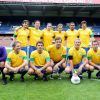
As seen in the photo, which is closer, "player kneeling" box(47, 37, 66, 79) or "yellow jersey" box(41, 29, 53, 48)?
"player kneeling" box(47, 37, 66, 79)

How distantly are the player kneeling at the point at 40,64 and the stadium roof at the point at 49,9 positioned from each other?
934 inches

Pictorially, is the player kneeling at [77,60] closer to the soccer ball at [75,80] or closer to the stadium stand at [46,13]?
the soccer ball at [75,80]

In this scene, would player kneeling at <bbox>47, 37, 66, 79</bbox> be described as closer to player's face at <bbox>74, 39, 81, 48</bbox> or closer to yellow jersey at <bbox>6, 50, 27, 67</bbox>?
player's face at <bbox>74, 39, 81, 48</bbox>

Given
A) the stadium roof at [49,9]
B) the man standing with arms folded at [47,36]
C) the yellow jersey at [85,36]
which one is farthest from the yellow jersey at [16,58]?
the stadium roof at [49,9]

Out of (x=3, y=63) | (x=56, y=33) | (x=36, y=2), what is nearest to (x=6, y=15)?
(x=36, y=2)

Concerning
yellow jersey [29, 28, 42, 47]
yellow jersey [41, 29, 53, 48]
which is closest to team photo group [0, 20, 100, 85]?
yellow jersey [29, 28, 42, 47]

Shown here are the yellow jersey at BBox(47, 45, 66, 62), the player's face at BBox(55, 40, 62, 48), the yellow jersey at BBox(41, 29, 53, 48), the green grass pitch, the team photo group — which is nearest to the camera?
the green grass pitch

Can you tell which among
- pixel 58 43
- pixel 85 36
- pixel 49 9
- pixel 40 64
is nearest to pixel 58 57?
pixel 58 43

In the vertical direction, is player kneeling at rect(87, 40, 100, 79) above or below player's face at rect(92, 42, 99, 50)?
below

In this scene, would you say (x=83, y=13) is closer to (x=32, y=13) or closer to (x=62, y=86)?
(x=32, y=13)

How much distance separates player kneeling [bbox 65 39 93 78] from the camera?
795 cm

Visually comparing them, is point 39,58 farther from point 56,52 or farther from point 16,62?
point 56,52

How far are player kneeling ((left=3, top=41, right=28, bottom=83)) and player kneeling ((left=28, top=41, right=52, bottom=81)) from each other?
0.23 meters

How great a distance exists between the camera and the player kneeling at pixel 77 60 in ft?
26.1
